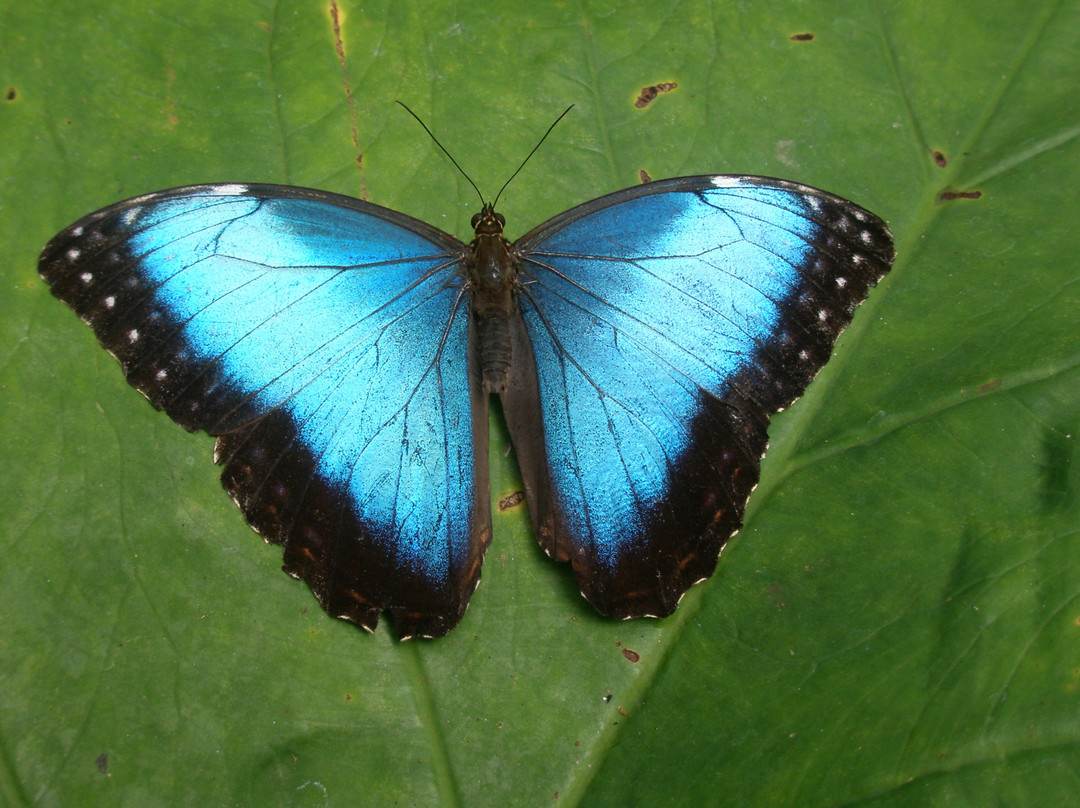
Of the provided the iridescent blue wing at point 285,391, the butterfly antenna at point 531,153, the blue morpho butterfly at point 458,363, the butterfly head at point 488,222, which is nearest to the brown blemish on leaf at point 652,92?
the butterfly antenna at point 531,153

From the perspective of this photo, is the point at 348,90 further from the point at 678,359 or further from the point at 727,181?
the point at 678,359

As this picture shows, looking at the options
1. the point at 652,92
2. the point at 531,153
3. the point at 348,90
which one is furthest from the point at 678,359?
the point at 348,90

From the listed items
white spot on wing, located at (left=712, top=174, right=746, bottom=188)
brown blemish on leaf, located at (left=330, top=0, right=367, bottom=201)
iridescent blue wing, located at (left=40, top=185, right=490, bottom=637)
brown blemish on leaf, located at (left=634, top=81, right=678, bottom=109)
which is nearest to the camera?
iridescent blue wing, located at (left=40, top=185, right=490, bottom=637)

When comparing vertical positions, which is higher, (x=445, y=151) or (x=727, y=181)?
(x=445, y=151)

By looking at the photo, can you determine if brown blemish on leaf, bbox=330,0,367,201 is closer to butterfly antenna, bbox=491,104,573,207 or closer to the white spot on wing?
butterfly antenna, bbox=491,104,573,207

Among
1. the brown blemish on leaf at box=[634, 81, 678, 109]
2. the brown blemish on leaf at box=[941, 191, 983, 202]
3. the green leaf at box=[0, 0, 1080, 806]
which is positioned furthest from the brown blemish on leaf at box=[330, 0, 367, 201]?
the brown blemish on leaf at box=[941, 191, 983, 202]

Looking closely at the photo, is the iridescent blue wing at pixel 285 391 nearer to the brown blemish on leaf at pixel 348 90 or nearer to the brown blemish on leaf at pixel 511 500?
the brown blemish on leaf at pixel 511 500
